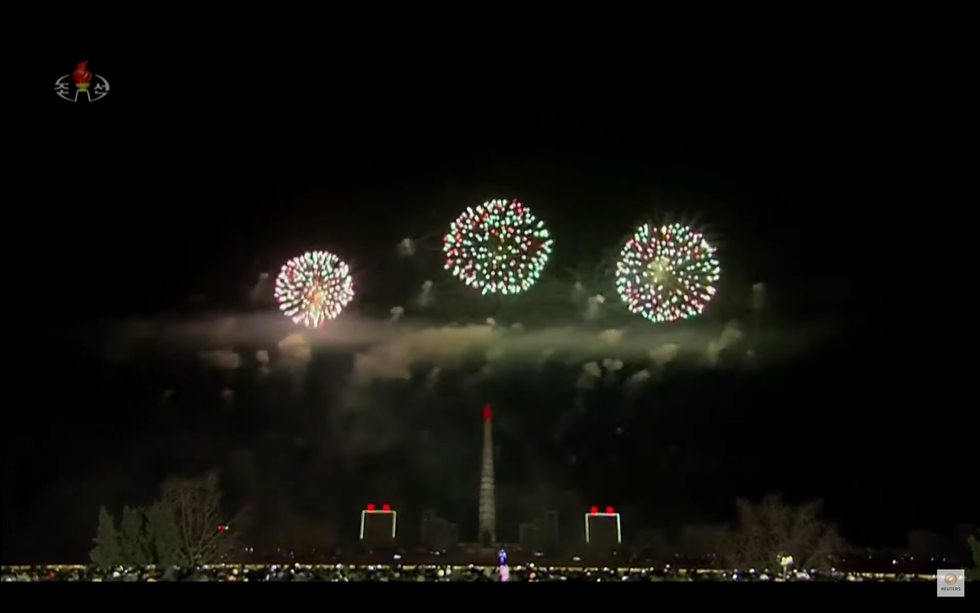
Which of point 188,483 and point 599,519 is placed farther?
point 188,483

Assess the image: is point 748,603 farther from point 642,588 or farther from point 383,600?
point 383,600

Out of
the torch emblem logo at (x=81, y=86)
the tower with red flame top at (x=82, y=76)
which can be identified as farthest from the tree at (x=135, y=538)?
the tower with red flame top at (x=82, y=76)

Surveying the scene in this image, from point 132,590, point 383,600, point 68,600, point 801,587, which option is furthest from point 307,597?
point 801,587

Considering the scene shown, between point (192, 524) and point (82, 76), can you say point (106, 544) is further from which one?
point (82, 76)

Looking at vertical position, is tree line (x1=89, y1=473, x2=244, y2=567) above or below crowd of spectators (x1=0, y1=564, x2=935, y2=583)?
above

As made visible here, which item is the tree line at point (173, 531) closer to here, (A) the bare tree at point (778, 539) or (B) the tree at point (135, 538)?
(B) the tree at point (135, 538)

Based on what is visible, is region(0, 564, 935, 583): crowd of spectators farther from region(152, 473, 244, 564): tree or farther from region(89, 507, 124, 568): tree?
region(152, 473, 244, 564): tree

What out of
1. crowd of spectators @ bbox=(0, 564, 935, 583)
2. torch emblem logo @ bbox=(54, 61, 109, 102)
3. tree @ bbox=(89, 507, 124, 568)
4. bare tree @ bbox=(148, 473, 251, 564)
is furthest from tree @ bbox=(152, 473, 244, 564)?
torch emblem logo @ bbox=(54, 61, 109, 102)
